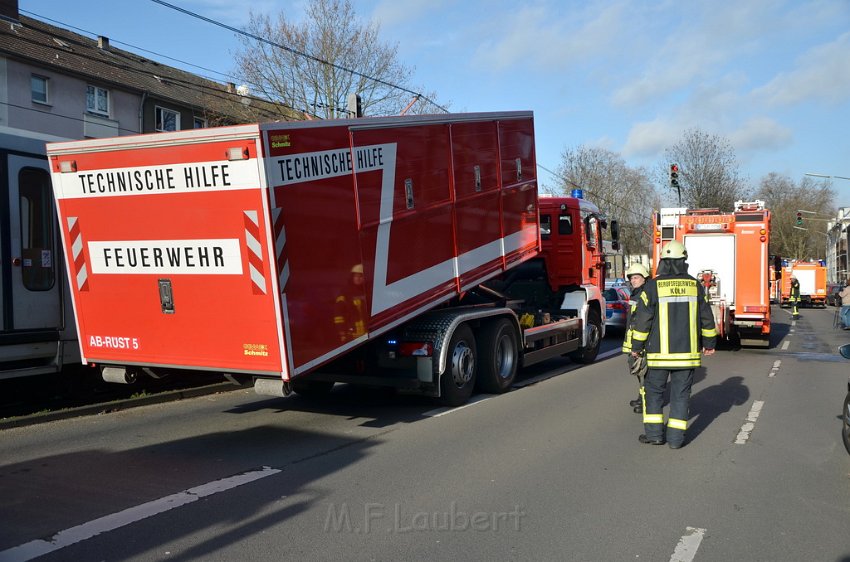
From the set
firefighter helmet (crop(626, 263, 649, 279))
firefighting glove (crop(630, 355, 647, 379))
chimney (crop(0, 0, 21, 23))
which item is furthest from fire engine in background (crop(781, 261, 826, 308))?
chimney (crop(0, 0, 21, 23))

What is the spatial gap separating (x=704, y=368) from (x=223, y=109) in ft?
69.6

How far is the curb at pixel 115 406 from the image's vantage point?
7273 mm

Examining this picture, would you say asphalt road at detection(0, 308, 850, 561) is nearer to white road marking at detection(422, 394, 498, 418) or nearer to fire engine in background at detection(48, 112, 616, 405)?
white road marking at detection(422, 394, 498, 418)

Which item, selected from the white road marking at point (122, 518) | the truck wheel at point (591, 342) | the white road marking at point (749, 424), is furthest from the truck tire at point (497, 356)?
the white road marking at point (122, 518)

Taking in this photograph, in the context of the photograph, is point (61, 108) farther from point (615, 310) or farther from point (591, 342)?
point (591, 342)

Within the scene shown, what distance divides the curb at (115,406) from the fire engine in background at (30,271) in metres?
0.56

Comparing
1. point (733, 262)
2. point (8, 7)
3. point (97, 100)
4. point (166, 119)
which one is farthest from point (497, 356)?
point (166, 119)

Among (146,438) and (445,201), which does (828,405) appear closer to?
(445,201)

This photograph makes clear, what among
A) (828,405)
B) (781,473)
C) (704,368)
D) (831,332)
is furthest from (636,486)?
(831,332)

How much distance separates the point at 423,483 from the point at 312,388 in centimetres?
382

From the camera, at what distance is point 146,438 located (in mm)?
6871

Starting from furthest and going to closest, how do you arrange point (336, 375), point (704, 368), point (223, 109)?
point (223, 109), point (704, 368), point (336, 375)

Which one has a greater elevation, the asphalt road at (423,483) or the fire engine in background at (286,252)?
the fire engine in background at (286,252)

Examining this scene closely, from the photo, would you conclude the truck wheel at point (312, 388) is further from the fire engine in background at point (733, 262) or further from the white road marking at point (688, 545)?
the fire engine in background at point (733, 262)
